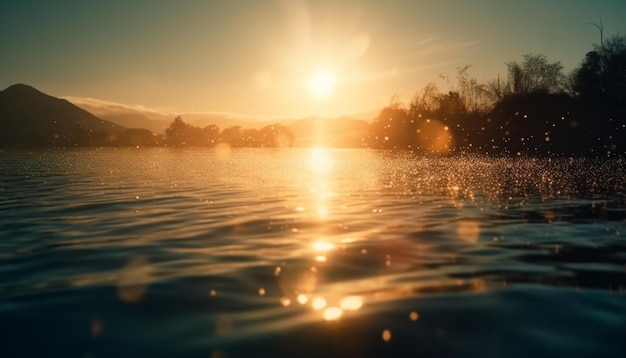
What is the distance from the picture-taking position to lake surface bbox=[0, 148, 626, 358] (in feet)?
16.2

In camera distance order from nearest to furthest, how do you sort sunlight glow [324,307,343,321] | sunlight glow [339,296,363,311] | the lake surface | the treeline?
the lake surface < sunlight glow [324,307,343,321] < sunlight glow [339,296,363,311] < the treeline

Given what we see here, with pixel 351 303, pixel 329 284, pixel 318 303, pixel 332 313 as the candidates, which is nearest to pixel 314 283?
pixel 329 284

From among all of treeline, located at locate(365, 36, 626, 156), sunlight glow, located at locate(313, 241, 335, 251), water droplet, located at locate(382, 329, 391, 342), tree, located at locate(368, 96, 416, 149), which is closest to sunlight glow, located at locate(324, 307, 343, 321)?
water droplet, located at locate(382, 329, 391, 342)

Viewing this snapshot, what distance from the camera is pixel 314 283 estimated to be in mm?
7184

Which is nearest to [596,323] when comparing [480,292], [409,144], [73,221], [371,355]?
[480,292]

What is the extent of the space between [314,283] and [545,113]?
8195 cm

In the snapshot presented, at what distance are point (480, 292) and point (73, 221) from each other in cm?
1246

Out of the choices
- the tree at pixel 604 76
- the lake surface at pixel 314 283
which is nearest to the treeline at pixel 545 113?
the tree at pixel 604 76

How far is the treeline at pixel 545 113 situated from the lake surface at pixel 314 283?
209 feet

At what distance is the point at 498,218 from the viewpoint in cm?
1435

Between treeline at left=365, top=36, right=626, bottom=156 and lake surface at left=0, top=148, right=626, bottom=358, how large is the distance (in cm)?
6366

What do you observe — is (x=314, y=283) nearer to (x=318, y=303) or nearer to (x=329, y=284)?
(x=329, y=284)

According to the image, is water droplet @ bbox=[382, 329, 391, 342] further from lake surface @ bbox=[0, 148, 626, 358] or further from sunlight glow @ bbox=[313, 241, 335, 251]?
sunlight glow @ bbox=[313, 241, 335, 251]

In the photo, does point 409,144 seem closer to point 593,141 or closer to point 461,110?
point 461,110
